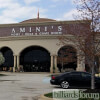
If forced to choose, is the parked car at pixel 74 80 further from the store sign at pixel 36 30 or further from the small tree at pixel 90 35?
the store sign at pixel 36 30

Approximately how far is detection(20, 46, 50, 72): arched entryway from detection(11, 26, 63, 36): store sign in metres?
5.79

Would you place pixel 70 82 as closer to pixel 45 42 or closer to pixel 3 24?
pixel 45 42

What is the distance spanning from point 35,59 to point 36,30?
8740mm

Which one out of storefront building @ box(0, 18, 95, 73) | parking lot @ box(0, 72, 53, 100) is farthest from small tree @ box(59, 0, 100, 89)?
storefront building @ box(0, 18, 95, 73)

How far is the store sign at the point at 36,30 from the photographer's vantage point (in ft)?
145

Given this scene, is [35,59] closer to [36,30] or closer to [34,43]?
[34,43]

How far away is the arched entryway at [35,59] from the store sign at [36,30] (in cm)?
579

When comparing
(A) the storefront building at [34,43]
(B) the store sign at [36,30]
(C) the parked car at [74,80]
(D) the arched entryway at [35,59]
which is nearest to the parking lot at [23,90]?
(C) the parked car at [74,80]

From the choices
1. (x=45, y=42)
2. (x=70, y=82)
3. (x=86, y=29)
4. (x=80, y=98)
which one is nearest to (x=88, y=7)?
(x=86, y=29)

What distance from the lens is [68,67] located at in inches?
1906

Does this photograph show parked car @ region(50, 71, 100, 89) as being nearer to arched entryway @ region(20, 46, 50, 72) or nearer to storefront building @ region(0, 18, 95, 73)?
storefront building @ region(0, 18, 95, 73)

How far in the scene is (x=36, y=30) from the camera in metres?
45.2

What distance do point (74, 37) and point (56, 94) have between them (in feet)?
11.1

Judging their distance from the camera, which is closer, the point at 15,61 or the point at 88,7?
the point at 88,7
